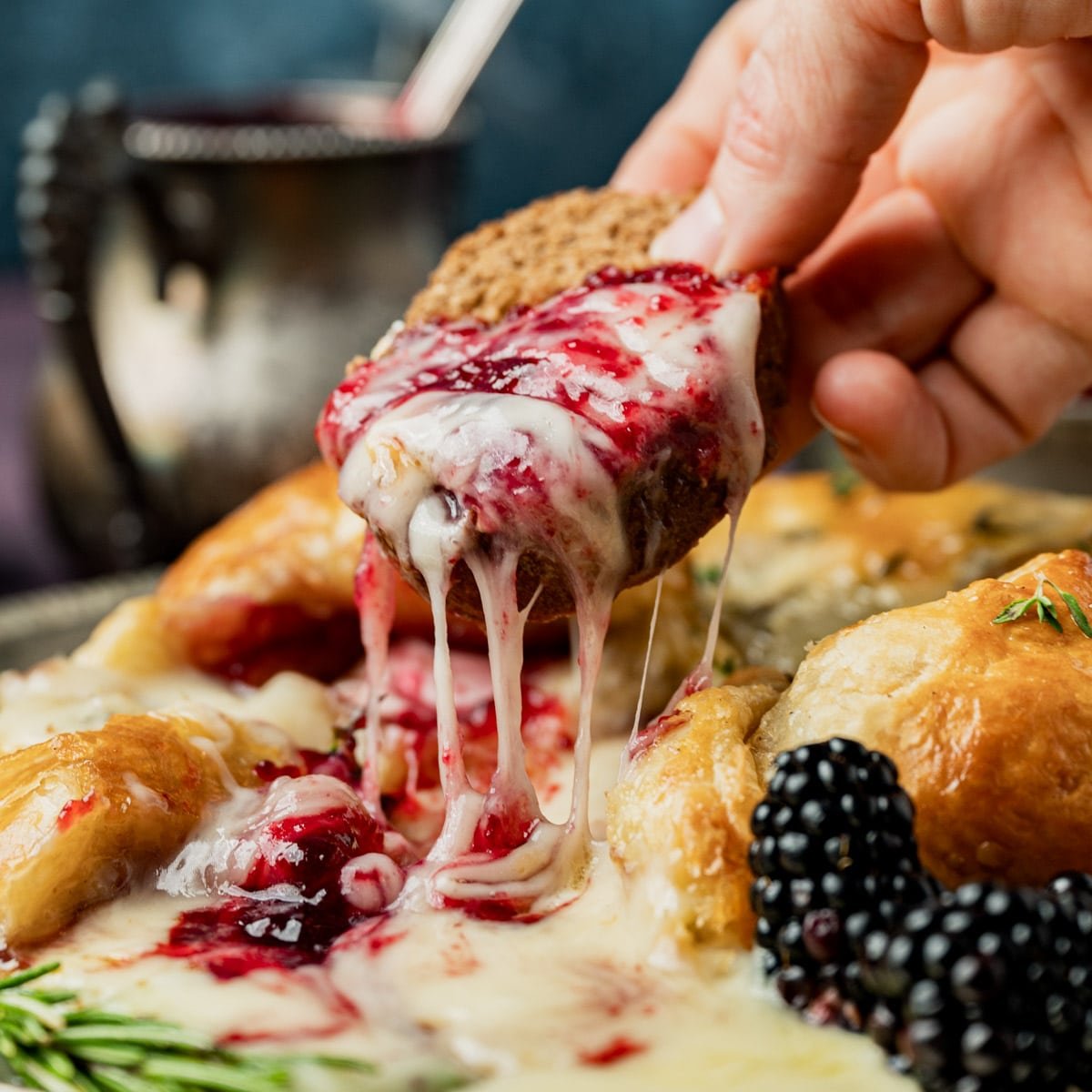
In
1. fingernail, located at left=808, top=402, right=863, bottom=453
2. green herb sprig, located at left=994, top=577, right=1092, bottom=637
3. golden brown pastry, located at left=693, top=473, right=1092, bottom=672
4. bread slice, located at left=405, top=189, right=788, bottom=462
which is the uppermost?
bread slice, located at left=405, top=189, right=788, bottom=462

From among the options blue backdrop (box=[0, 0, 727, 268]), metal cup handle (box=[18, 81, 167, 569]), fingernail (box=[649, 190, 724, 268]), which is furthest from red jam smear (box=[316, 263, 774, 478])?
blue backdrop (box=[0, 0, 727, 268])

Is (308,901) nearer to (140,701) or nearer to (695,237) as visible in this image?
(140,701)

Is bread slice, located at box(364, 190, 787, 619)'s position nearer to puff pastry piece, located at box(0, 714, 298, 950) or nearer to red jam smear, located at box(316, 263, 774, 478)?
red jam smear, located at box(316, 263, 774, 478)

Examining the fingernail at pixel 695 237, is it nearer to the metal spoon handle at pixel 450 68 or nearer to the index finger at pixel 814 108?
the index finger at pixel 814 108

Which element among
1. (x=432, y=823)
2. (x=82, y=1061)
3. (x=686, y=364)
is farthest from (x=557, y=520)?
(x=82, y=1061)

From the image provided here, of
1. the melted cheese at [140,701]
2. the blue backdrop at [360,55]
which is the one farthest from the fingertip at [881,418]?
the blue backdrop at [360,55]

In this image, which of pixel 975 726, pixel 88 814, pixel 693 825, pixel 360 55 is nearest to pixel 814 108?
pixel 975 726
